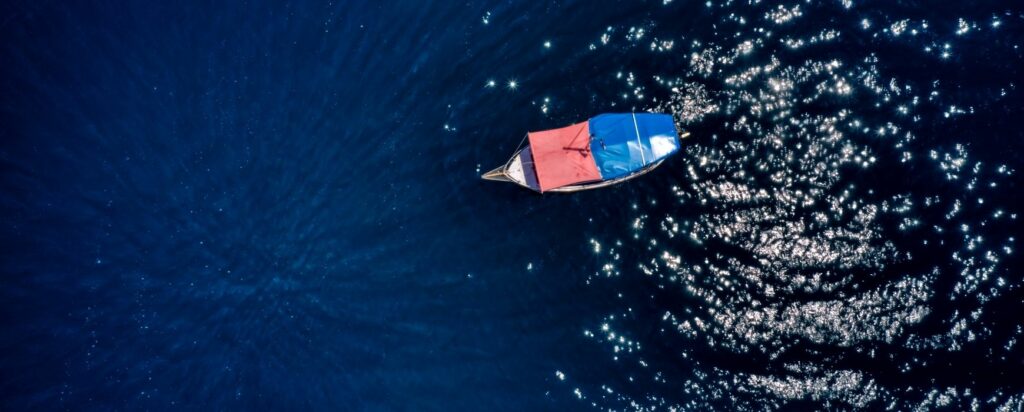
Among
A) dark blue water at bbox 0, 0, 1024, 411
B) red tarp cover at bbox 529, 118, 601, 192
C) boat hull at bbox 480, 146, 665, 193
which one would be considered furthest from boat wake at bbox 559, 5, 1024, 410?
red tarp cover at bbox 529, 118, 601, 192

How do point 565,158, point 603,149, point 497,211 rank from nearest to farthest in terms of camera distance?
point 603,149 < point 565,158 < point 497,211

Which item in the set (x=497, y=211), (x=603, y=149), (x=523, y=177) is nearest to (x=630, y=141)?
(x=603, y=149)

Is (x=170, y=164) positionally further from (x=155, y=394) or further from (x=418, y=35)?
(x=418, y=35)

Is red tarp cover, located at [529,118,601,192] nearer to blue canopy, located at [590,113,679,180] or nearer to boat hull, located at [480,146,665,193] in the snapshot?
blue canopy, located at [590,113,679,180]

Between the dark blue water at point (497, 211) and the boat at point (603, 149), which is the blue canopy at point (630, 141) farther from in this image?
the dark blue water at point (497, 211)

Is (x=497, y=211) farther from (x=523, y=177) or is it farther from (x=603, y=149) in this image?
(x=603, y=149)

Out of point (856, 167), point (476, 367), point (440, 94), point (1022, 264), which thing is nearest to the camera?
point (1022, 264)

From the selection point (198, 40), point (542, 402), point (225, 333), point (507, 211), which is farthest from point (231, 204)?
point (542, 402)
